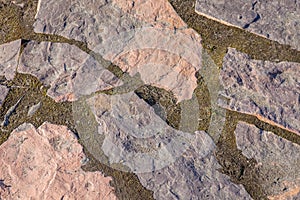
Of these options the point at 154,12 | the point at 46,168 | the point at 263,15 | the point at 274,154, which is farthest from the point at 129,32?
the point at 274,154

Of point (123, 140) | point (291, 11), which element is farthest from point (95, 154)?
point (291, 11)

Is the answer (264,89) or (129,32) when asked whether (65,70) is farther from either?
(264,89)

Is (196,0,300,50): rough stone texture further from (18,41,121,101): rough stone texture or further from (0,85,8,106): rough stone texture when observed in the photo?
(0,85,8,106): rough stone texture

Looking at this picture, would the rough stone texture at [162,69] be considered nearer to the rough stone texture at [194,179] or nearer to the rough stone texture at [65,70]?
the rough stone texture at [65,70]

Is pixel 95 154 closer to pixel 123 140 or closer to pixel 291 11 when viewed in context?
pixel 123 140

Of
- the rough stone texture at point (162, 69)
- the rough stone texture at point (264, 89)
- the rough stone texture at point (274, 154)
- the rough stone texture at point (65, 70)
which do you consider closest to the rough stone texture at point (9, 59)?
the rough stone texture at point (65, 70)
